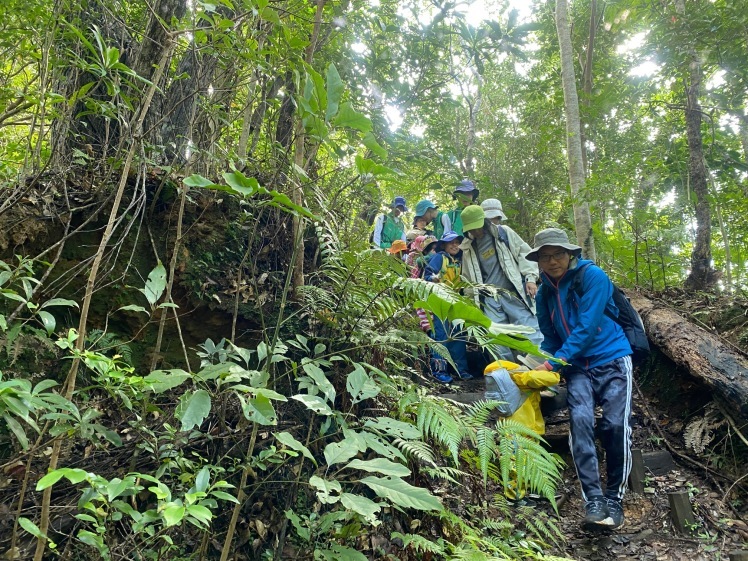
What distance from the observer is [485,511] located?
3.27m

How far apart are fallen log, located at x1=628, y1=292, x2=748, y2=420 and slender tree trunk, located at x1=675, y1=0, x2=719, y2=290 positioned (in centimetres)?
147

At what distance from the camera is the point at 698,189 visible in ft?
21.7

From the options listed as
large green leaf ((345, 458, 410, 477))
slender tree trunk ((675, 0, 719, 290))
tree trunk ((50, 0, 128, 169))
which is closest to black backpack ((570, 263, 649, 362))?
slender tree trunk ((675, 0, 719, 290))

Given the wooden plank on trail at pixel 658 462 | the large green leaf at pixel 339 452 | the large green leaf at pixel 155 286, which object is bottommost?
the wooden plank on trail at pixel 658 462

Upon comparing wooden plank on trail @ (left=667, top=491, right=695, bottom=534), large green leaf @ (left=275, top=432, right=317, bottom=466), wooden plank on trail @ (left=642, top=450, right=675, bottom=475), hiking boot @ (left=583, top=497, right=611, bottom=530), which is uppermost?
large green leaf @ (left=275, top=432, right=317, bottom=466)

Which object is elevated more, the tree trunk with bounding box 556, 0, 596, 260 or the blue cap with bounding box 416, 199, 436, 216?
the tree trunk with bounding box 556, 0, 596, 260

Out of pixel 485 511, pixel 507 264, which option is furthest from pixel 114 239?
pixel 507 264

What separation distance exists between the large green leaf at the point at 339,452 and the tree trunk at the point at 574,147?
20.3 feet

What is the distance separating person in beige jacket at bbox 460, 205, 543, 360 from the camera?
550cm

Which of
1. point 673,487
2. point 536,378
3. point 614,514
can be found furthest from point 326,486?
point 673,487

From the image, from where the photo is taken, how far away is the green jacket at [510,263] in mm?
5559

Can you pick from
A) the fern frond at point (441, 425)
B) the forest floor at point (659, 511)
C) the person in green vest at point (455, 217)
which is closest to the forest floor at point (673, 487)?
the forest floor at point (659, 511)

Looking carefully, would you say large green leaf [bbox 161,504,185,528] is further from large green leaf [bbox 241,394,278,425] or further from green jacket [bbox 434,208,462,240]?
green jacket [bbox 434,208,462,240]

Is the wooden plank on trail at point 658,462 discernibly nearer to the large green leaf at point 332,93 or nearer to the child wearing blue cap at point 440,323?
the child wearing blue cap at point 440,323
